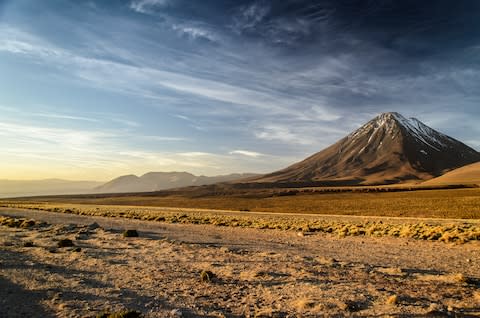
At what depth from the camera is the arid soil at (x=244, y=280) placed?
813cm

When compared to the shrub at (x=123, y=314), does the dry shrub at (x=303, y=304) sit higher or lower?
lower

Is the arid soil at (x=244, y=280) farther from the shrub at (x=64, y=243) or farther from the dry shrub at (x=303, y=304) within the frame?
the shrub at (x=64, y=243)

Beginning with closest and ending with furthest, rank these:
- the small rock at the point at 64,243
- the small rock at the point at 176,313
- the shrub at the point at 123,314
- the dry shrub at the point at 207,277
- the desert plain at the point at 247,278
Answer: the shrub at the point at 123,314, the small rock at the point at 176,313, the desert plain at the point at 247,278, the dry shrub at the point at 207,277, the small rock at the point at 64,243

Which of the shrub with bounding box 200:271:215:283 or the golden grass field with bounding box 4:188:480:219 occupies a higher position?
the shrub with bounding box 200:271:215:283

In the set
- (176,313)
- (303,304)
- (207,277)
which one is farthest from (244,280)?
(176,313)

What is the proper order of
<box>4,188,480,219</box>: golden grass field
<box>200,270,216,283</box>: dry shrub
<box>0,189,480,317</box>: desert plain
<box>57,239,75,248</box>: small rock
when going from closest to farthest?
<box>0,189,480,317</box>: desert plain, <box>200,270,216,283</box>: dry shrub, <box>57,239,75,248</box>: small rock, <box>4,188,480,219</box>: golden grass field

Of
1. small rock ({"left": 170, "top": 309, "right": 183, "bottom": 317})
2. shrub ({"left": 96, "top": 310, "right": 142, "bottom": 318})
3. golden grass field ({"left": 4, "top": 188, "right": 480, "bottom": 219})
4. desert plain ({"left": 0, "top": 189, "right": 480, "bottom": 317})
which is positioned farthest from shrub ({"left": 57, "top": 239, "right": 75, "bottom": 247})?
golden grass field ({"left": 4, "top": 188, "right": 480, "bottom": 219})

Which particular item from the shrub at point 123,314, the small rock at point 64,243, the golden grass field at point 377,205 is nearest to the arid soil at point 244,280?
the shrub at point 123,314

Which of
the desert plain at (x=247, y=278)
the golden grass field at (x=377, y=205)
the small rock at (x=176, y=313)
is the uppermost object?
the small rock at (x=176, y=313)

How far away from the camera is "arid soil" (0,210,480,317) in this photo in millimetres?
8133

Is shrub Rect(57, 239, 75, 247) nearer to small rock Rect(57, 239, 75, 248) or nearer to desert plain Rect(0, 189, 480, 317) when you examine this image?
small rock Rect(57, 239, 75, 248)

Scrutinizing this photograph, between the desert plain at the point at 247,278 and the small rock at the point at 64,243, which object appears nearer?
the desert plain at the point at 247,278

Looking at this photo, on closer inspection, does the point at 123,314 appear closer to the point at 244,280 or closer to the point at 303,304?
the point at 303,304

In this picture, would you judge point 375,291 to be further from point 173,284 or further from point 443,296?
point 173,284
